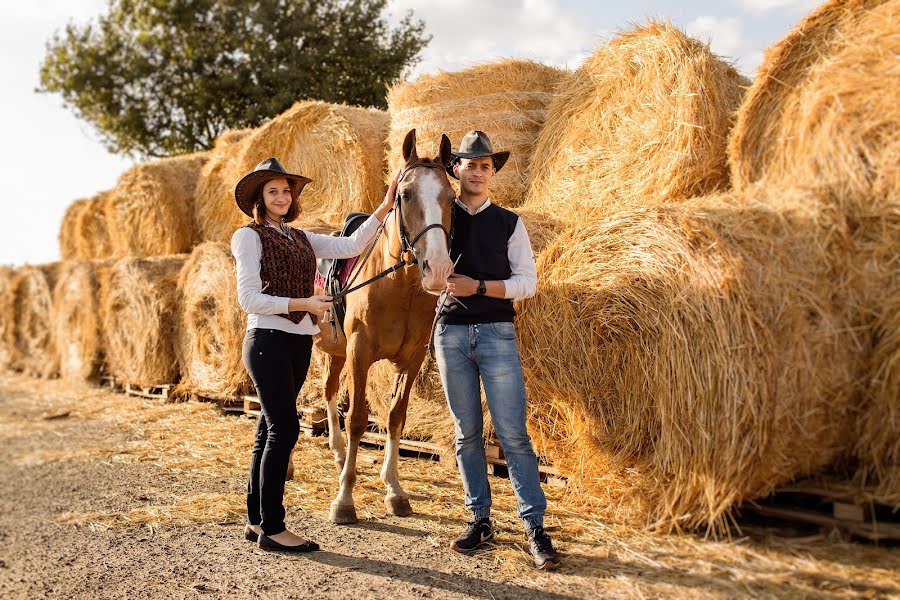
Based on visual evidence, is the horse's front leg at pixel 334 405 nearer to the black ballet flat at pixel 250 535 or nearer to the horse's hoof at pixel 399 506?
the horse's hoof at pixel 399 506

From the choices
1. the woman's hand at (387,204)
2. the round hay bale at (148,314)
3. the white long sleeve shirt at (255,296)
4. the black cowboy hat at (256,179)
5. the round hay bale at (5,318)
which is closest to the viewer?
the white long sleeve shirt at (255,296)

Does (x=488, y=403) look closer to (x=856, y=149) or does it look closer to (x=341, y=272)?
(x=341, y=272)

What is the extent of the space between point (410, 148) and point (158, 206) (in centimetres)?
668

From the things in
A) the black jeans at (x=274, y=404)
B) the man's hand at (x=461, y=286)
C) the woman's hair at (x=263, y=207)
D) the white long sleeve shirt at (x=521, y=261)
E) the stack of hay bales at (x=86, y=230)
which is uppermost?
the stack of hay bales at (x=86, y=230)

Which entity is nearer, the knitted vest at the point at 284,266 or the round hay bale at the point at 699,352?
the round hay bale at the point at 699,352

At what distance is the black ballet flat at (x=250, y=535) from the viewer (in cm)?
400

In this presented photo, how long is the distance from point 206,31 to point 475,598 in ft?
61.9

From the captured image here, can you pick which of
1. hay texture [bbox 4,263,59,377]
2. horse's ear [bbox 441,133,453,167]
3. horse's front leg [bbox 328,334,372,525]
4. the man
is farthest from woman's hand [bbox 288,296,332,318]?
hay texture [bbox 4,263,59,377]

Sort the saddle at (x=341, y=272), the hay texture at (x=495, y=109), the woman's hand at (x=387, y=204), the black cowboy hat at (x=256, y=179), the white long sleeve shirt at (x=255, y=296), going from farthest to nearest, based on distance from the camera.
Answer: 1. the hay texture at (x=495, y=109)
2. the saddle at (x=341, y=272)
3. the woman's hand at (x=387, y=204)
4. the black cowboy hat at (x=256, y=179)
5. the white long sleeve shirt at (x=255, y=296)

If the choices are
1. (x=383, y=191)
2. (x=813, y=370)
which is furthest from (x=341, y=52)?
(x=813, y=370)

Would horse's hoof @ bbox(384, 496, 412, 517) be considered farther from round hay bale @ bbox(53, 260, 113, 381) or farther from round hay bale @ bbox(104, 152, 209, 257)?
round hay bale @ bbox(53, 260, 113, 381)

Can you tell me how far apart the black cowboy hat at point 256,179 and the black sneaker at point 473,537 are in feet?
7.06

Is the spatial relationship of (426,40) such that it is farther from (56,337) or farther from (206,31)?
(56,337)

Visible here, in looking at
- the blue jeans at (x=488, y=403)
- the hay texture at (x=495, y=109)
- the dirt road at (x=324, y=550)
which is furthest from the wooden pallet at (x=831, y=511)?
the hay texture at (x=495, y=109)
